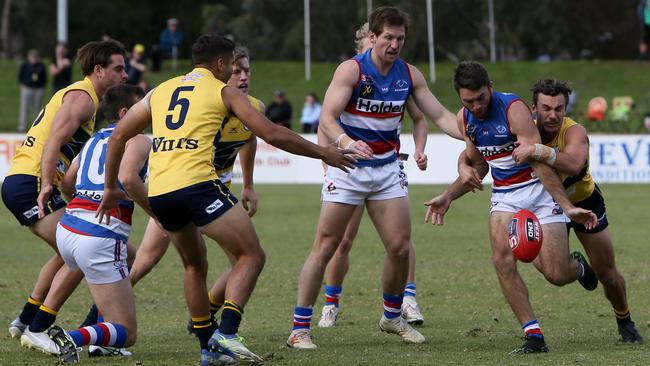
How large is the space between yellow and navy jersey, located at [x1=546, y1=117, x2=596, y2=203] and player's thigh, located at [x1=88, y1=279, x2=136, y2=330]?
10.0ft

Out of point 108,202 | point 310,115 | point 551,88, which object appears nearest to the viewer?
point 108,202

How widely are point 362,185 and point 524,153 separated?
1308 millimetres

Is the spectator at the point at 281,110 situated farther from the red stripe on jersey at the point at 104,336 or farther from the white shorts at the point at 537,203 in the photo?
the red stripe on jersey at the point at 104,336

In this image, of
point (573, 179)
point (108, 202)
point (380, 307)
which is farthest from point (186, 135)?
point (380, 307)

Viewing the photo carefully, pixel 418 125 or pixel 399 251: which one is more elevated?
pixel 418 125

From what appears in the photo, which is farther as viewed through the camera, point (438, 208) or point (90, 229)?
point (438, 208)

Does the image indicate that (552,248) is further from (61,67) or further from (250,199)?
(61,67)

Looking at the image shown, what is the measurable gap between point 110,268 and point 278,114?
79.0 feet

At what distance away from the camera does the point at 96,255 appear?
25.2 ft

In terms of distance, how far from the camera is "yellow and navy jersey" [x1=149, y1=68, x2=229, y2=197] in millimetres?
7129

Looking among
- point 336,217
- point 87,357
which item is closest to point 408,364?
point 336,217

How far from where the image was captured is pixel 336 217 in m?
8.66

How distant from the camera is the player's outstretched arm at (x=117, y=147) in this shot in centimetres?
737

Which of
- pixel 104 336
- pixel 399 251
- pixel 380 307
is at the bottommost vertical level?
pixel 380 307
